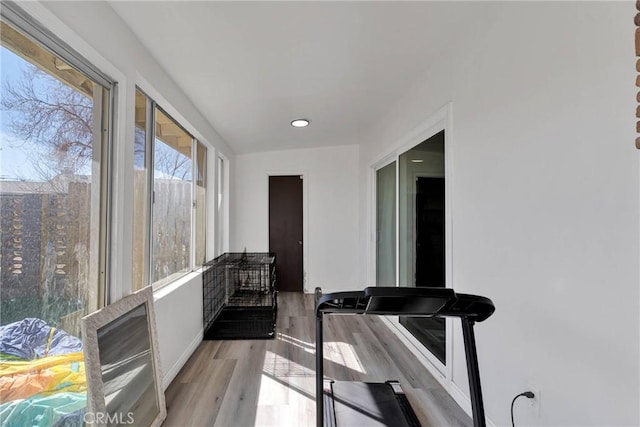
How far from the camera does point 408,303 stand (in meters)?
1.02

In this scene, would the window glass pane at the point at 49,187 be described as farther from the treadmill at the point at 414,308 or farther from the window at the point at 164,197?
the treadmill at the point at 414,308

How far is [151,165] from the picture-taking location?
6.97ft

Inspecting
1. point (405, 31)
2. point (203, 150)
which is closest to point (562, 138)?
point (405, 31)

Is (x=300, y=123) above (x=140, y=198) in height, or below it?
above

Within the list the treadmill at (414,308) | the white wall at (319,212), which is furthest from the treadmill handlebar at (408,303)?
the white wall at (319,212)

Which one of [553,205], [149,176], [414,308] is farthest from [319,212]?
[414,308]

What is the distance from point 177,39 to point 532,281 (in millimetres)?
2276

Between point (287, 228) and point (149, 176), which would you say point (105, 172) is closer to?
point (149, 176)

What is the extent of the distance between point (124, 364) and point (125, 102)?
1.43m

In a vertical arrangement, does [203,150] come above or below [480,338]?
above

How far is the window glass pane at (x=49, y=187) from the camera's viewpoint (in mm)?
1047

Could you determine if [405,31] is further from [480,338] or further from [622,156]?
A: [480,338]

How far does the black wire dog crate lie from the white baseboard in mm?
166

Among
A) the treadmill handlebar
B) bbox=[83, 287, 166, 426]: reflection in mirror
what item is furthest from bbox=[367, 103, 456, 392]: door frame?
bbox=[83, 287, 166, 426]: reflection in mirror
